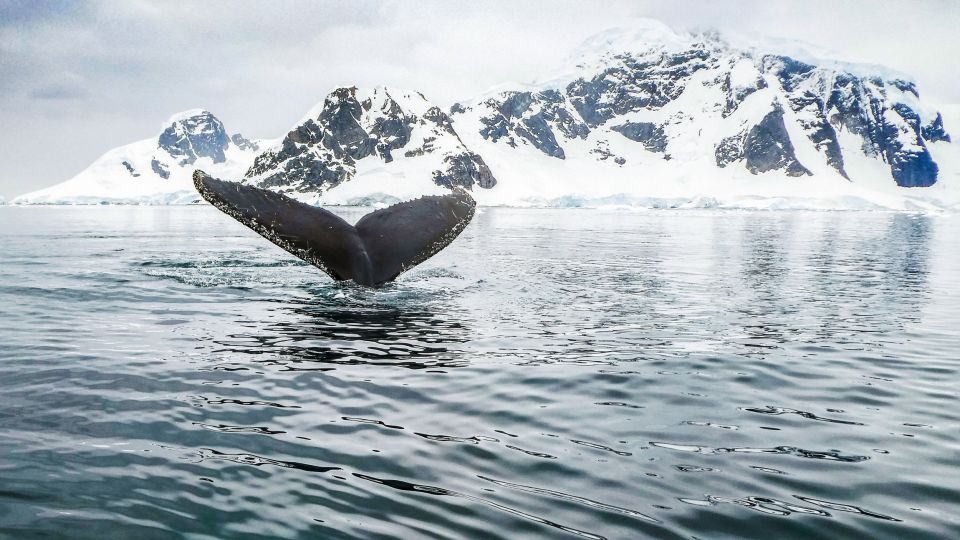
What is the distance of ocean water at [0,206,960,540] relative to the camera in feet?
12.2

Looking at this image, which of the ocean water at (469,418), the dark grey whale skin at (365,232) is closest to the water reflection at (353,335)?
the ocean water at (469,418)

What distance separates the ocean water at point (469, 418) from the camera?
371 centimetres

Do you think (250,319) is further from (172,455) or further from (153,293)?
(172,455)

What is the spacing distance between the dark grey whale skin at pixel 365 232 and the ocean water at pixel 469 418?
727 millimetres

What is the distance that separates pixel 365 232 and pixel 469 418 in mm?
6012

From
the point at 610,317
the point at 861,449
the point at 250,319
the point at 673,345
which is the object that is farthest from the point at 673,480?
the point at 250,319

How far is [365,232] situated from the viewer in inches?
430

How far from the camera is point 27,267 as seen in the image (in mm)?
16109

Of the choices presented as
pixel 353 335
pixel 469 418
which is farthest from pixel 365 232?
pixel 469 418

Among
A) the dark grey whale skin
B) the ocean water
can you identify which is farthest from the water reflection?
the dark grey whale skin

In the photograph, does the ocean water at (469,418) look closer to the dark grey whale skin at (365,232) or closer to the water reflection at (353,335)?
the water reflection at (353,335)

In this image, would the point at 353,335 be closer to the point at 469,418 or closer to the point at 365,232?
the point at 365,232

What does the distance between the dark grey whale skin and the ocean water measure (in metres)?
0.73

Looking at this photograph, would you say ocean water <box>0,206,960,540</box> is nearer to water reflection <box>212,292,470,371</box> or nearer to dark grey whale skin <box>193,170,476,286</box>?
water reflection <box>212,292,470,371</box>
